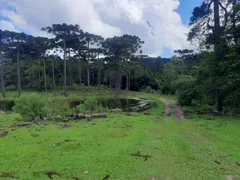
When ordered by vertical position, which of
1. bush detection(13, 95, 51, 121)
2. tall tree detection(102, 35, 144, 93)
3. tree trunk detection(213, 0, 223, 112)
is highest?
tall tree detection(102, 35, 144, 93)

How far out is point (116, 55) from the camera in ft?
171

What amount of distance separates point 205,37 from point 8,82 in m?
52.0

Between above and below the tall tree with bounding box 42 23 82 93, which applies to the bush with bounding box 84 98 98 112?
below

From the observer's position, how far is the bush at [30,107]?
15.6 metres

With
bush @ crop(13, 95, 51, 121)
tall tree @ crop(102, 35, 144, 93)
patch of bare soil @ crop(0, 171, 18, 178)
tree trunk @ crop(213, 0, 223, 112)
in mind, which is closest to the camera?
patch of bare soil @ crop(0, 171, 18, 178)

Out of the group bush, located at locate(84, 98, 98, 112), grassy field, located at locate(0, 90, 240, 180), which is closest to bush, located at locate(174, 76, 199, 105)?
bush, located at locate(84, 98, 98, 112)

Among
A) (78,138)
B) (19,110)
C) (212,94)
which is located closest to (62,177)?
(78,138)

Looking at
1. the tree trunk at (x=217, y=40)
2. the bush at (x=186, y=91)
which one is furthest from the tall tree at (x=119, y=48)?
the tree trunk at (x=217, y=40)

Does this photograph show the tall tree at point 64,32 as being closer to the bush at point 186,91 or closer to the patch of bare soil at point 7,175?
the bush at point 186,91

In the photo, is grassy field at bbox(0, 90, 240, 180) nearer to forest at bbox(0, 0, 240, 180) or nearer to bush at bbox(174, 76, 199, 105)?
forest at bbox(0, 0, 240, 180)

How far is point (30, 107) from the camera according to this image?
15.8 meters

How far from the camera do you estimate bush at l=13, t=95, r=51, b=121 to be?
15.6 metres

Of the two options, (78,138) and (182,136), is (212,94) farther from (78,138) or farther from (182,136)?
(78,138)

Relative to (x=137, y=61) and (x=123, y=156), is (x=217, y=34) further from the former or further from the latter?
(x=137, y=61)
